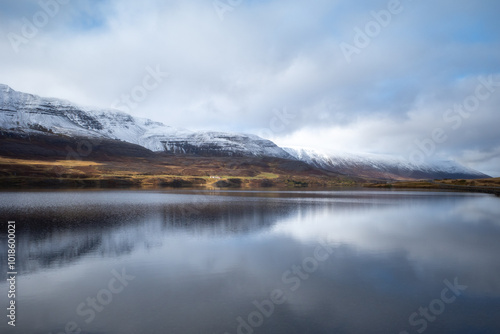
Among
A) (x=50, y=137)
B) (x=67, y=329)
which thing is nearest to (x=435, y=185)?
(x=67, y=329)

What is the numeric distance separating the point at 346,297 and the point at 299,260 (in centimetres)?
621

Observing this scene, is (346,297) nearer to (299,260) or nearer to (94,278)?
(299,260)

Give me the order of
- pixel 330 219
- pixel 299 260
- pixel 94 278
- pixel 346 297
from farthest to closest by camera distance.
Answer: pixel 330 219 → pixel 299 260 → pixel 94 278 → pixel 346 297

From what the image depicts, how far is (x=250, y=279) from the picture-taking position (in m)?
16.0

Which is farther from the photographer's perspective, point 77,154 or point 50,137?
point 50,137

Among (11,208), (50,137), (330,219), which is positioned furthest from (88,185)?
(50,137)

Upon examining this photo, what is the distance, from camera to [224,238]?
25.7 meters

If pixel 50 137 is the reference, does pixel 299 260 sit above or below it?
below

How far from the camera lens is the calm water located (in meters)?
11.3

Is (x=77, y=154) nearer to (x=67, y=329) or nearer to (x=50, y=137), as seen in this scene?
(x=50, y=137)

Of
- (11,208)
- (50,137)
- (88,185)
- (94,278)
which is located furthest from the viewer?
(50,137)

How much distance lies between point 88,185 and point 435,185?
126 metres

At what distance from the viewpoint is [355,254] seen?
69.5 ft

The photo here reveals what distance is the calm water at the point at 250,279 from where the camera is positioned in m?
11.3
